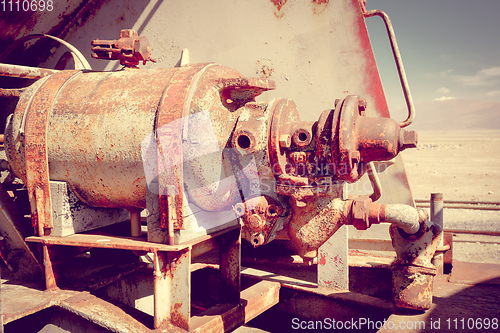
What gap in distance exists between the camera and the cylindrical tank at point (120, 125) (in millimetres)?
2143

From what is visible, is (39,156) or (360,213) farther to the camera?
(39,156)

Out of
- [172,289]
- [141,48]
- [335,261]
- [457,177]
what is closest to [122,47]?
[141,48]

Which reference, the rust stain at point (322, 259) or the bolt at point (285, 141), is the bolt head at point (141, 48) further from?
the rust stain at point (322, 259)

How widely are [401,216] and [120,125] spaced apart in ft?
5.24

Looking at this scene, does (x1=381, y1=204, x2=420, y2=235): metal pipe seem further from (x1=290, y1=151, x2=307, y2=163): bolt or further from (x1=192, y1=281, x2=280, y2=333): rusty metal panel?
(x1=192, y1=281, x2=280, y2=333): rusty metal panel

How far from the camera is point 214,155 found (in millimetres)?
2146

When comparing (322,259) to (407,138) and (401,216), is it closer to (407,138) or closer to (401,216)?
(401,216)

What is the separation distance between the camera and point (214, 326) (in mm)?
2303

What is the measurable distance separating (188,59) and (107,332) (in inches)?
85.7

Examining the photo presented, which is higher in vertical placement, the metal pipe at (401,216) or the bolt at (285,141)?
the bolt at (285,141)

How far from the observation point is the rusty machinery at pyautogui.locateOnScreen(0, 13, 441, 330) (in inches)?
80.4

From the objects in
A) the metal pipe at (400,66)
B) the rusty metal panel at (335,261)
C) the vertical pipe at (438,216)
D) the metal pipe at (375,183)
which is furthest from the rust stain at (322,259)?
the metal pipe at (400,66)

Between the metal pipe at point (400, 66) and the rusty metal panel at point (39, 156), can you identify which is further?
the metal pipe at point (400, 66)

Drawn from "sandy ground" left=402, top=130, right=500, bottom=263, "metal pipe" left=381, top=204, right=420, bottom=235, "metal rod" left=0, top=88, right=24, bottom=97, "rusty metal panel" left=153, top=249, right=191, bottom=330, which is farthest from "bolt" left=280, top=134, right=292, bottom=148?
"sandy ground" left=402, top=130, right=500, bottom=263
